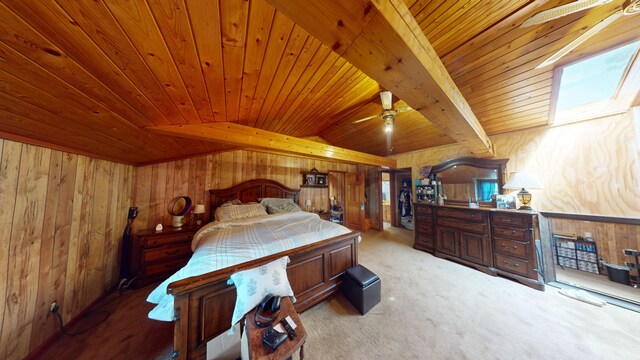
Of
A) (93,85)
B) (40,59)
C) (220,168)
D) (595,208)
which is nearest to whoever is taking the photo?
(40,59)

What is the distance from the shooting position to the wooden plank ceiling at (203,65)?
0.68 meters

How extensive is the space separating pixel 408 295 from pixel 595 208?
301 centimetres

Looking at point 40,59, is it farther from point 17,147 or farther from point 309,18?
point 17,147

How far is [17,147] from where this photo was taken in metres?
1.33

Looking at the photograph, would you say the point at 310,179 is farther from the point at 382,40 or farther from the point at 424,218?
the point at 382,40

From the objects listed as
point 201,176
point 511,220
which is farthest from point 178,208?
point 511,220

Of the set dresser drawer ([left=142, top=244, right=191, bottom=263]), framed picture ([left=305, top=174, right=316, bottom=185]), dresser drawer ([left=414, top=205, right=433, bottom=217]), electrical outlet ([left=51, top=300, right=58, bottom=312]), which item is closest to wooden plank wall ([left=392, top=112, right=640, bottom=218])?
dresser drawer ([left=414, top=205, right=433, bottom=217])

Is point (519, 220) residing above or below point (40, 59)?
below

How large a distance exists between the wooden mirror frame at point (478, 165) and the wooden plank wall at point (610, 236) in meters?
0.82

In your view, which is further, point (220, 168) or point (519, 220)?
point (220, 168)

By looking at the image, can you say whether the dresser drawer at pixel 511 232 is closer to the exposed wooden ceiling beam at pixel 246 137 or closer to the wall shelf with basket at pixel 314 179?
the exposed wooden ceiling beam at pixel 246 137

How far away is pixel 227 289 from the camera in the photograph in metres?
1.56

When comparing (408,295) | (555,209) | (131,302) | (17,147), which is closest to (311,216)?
(408,295)

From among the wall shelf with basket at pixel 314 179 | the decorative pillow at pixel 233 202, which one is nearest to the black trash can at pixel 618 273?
the wall shelf with basket at pixel 314 179
